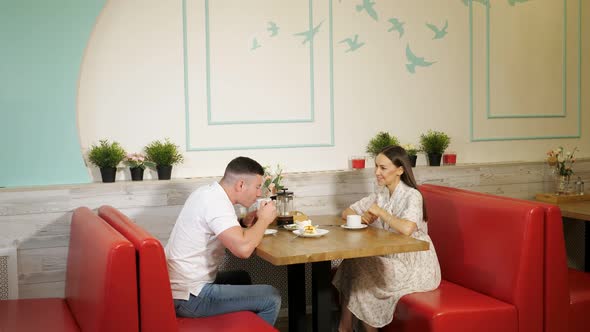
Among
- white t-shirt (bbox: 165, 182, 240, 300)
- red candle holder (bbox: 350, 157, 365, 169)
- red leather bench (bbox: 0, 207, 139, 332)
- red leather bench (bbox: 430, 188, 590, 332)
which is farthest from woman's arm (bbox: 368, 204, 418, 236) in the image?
red leather bench (bbox: 0, 207, 139, 332)

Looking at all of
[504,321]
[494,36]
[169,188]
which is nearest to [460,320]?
[504,321]

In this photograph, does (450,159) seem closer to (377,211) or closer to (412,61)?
(412,61)

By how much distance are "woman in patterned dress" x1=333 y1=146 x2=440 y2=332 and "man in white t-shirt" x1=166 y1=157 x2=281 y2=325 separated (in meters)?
0.57

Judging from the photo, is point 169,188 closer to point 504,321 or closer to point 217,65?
point 217,65

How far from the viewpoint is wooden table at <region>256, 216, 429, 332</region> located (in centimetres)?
283

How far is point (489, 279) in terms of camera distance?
11.0 feet

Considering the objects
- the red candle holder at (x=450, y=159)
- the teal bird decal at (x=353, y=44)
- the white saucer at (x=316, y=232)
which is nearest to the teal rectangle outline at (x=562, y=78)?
the red candle holder at (x=450, y=159)

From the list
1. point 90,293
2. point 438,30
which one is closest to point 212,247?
point 90,293

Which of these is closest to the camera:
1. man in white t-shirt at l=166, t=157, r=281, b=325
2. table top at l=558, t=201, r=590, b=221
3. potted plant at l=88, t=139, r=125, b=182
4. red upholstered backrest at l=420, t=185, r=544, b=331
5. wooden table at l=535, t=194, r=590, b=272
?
man in white t-shirt at l=166, t=157, r=281, b=325

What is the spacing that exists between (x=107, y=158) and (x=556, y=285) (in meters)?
2.49

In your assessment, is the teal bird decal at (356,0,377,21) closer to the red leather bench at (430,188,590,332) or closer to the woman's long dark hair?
the woman's long dark hair

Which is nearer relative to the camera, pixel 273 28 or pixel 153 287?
pixel 153 287

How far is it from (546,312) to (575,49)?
107 inches

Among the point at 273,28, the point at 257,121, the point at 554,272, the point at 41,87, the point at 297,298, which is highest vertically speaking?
the point at 273,28
